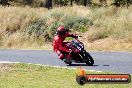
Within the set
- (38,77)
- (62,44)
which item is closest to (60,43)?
(62,44)

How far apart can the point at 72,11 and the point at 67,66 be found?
50.4 ft

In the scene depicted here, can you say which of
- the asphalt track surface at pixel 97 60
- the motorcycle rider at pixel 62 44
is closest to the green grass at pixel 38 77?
the motorcycle rider at pixel 62 44

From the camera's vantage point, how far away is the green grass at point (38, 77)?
37.0ft

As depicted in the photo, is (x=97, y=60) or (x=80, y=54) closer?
(x=80, y=54)

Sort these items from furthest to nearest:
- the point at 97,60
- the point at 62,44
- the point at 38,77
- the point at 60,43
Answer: the point at 97,60
the point at 62,44
the point at 60,43
the point at 38,77

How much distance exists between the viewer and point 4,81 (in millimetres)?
12125

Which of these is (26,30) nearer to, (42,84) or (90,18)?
Result: (90,18)

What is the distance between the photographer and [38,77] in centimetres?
1281

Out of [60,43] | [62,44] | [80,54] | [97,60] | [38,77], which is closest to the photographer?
[38,77]

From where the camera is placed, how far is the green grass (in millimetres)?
11273

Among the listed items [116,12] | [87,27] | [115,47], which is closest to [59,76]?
[115,47]

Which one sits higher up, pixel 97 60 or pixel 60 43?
pixel 60 43

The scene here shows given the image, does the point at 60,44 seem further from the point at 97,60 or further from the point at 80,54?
the point at 97,60

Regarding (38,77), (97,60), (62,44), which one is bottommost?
(97,60)
